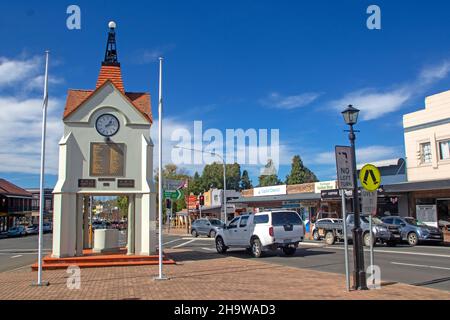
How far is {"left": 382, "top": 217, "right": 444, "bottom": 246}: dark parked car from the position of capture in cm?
2608

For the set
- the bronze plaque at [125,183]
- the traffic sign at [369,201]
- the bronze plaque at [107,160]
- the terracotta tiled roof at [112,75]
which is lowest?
the traffic sign at [369,201]

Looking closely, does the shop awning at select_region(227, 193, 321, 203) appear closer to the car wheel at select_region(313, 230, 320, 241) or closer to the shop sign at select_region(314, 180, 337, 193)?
the shop sign at select_region(314, 180, 337, 193)

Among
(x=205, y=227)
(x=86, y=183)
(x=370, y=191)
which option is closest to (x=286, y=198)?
(x=205, y=227)

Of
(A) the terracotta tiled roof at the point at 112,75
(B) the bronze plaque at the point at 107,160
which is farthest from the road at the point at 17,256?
(A) the terracotta tiled roof at the point at 112,75

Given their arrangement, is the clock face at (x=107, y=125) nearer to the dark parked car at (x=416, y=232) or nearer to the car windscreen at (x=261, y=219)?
the car windscreen at (x=261, y=219)

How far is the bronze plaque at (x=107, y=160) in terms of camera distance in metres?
17.1

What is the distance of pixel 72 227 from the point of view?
16578mm

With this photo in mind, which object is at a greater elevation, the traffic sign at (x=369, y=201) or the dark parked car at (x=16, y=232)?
the traffic sign at (x=369, y=201)

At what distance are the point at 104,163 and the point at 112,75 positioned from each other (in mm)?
3840

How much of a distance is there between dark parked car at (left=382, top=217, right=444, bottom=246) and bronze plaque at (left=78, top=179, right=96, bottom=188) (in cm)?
1790

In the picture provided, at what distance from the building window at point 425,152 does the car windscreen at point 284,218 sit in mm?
15744

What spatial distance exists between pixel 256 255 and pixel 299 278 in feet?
24.8

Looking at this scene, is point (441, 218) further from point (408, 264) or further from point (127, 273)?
point (127, 273)
